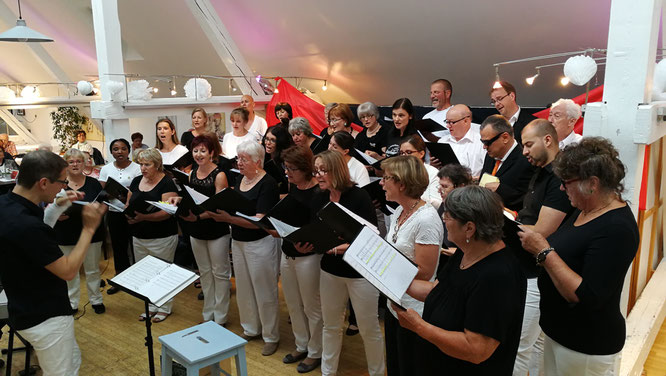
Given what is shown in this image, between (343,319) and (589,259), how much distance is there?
170 centimetres

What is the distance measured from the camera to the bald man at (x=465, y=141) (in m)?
3.96

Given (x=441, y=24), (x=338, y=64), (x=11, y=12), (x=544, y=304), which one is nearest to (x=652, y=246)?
(x=544, y=304)

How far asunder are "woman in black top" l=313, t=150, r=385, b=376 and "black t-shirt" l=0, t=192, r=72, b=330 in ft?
4.86

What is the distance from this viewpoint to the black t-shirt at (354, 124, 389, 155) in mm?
4773

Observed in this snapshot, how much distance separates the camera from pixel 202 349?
2652mm

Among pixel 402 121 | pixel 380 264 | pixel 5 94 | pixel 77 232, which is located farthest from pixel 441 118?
pixel 5 94

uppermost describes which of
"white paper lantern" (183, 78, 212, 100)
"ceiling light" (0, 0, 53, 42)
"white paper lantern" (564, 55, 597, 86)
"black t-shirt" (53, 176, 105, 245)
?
"ceiling light" (0, 0, 53, 42)

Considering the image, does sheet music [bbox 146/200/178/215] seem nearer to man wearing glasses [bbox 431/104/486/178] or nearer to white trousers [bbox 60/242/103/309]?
white trousers [bbox 60/242/103/309]

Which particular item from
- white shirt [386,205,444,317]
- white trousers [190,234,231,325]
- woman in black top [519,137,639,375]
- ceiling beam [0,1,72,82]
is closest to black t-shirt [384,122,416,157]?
white trousers [190,234,231,325]

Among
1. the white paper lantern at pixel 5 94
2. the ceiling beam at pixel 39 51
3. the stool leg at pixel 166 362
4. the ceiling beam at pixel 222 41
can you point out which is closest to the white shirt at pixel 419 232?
the stool leg at pixel 166 362

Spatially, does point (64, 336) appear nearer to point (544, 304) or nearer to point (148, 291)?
point (148, 291)

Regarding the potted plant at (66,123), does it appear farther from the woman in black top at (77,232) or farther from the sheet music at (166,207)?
the sheet music at (166,207)

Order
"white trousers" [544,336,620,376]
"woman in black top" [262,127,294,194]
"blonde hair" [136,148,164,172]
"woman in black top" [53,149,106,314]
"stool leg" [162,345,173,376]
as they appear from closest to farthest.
Result: "white trousers" [544,336,620,376], "stool leg" [162,345,173,376], "blonde hair" [136,148,164,172], "woman in black top" [53,149,106,314], "woman in black top" [262,127,294,194]

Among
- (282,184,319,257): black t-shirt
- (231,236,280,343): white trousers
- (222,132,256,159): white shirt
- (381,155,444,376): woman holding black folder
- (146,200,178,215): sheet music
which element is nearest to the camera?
(381,155,444,376): woman holding black folder
